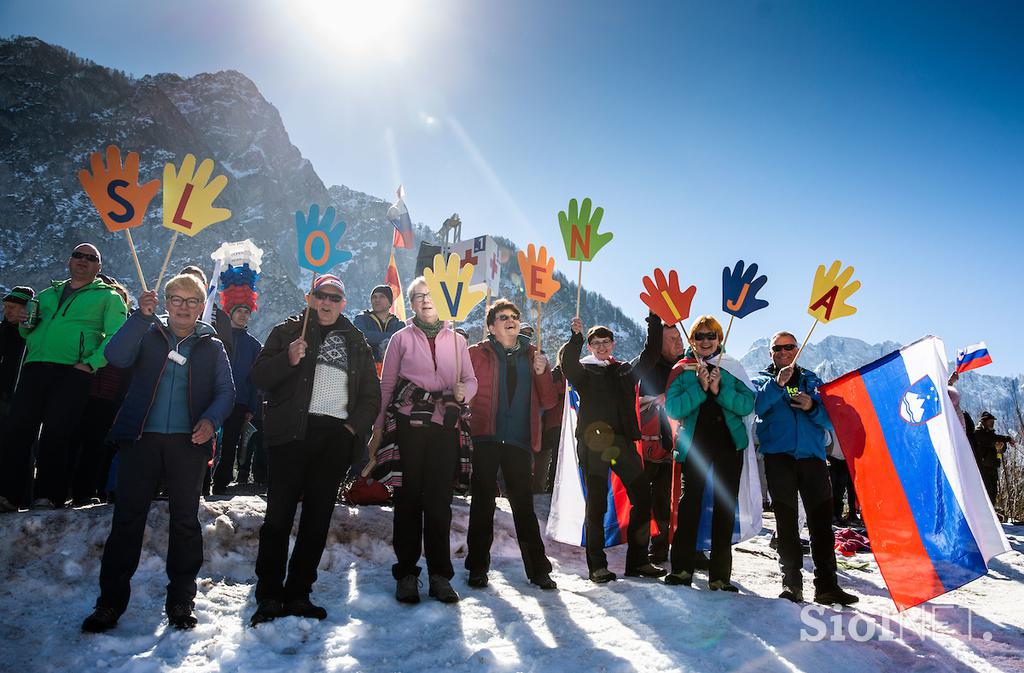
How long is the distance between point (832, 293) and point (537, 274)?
8.61 ft

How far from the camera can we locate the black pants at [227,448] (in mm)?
5500

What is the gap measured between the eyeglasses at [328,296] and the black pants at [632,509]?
2.18m

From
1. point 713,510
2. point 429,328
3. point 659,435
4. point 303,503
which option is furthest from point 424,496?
point 659,435

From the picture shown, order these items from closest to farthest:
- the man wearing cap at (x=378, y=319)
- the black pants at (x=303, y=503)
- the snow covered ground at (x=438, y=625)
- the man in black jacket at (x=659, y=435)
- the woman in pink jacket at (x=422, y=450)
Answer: the snow covered ground at (x=438, y=625) < the black pants at (x=303, y=503) < the woman in pink jacket at (x=422, y=450) < the man in black jacket at (x=659, y=435) < the man wearing cap at (x=378, y=319)

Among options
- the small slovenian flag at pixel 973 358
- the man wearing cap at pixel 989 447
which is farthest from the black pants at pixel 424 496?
the man wearing cap at pixel 989 447

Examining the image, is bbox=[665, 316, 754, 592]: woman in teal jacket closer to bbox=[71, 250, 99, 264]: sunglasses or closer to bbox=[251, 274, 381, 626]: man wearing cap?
bbox=[251, 274, 381, 626]: man wearing cap

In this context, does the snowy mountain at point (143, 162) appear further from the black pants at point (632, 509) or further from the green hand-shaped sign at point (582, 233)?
the black pants at point (632, 509)

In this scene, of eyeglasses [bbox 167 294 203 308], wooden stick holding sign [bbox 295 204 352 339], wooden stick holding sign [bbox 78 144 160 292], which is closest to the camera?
eyeglasses [bbox 167 294 203 308]

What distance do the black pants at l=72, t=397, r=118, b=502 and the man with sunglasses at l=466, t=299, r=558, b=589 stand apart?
3072 millimetres

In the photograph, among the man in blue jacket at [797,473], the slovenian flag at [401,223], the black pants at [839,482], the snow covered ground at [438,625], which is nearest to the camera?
the snow covered ground at [438,625]

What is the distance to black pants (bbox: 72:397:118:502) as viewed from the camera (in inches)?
177

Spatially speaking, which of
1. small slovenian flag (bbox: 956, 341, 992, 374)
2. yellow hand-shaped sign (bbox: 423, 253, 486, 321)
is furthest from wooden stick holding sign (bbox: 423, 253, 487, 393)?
small slovenian flag (bbox: 956, 341, 992, 374)

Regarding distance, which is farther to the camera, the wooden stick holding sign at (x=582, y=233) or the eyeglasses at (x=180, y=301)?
the wooden stick holding sign at (x=582, y=233)

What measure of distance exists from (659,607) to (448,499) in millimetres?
1448
